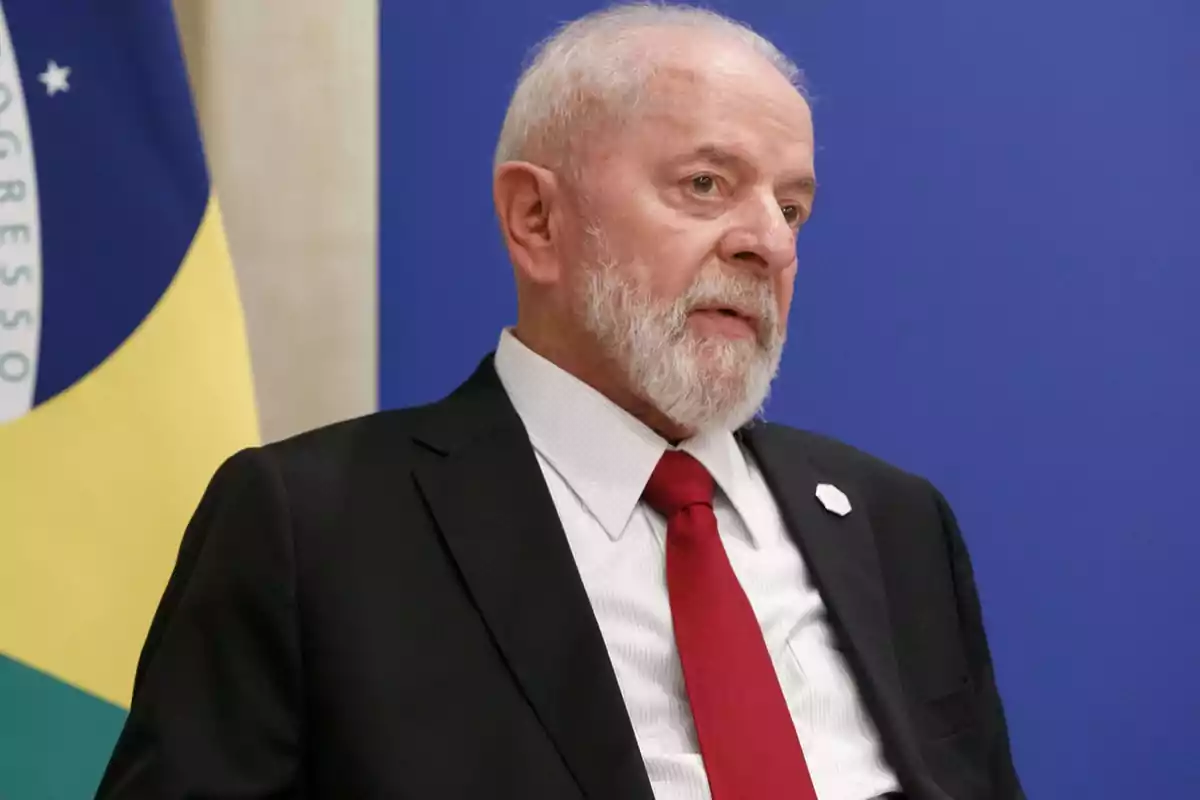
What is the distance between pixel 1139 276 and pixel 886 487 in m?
0.63

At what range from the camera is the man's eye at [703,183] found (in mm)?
1086

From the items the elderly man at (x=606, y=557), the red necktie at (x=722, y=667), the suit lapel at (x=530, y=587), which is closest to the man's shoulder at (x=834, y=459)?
the elderly man at (x=606, y=557)

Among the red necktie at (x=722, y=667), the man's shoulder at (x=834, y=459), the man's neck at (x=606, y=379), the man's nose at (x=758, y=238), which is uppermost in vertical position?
the man's nose at (x=758, y=238)

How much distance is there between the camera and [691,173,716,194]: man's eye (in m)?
1.09

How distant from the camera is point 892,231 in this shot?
1.66 m

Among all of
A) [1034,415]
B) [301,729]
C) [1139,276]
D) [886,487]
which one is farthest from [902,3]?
[301,729]

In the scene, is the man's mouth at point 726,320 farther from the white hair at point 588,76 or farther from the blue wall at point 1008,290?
the blue wall at point 1008,290

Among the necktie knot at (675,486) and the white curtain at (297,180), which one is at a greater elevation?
the white curtain at (297,180)

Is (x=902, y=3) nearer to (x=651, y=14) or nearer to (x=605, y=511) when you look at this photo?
(x=651, y=14)

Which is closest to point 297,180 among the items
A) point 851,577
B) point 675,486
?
point 675,486

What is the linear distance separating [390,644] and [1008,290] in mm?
1099

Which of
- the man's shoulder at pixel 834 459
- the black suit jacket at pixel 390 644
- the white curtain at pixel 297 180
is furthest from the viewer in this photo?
the white curtain at pixel 297 180

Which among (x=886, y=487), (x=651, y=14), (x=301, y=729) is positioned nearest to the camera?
(x=301, y=729)

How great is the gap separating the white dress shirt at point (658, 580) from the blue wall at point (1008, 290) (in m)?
0.53
